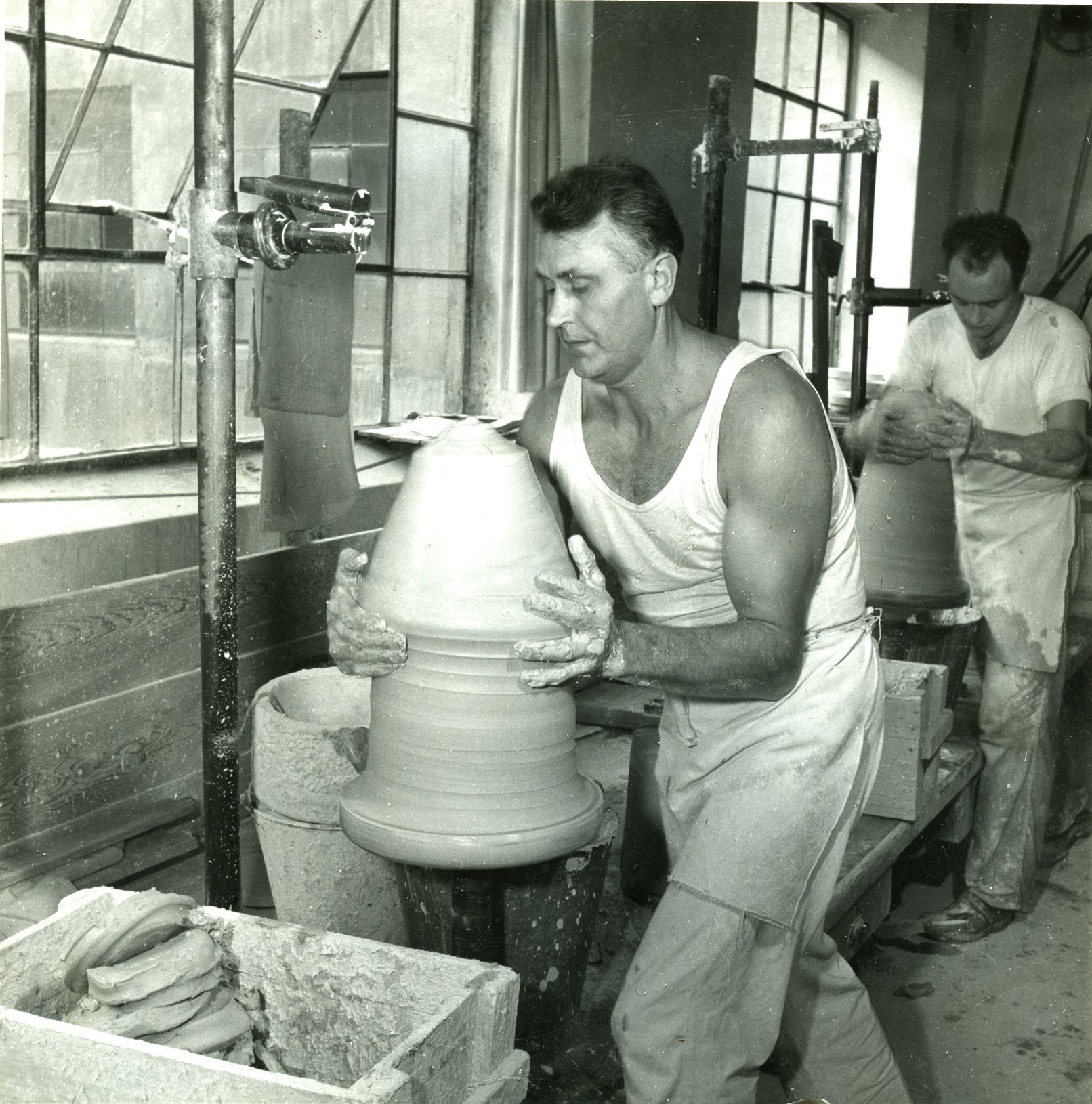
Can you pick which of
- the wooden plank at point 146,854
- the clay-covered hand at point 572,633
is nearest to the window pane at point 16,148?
the wooden plank at point 146,854

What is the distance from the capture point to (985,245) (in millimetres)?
3916

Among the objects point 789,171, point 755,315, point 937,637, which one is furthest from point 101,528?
point 789,171

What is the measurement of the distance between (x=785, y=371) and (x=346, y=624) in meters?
0.83

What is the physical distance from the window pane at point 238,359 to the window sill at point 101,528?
0.15m

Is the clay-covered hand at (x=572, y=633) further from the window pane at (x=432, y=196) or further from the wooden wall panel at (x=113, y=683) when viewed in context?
the window pane at (x=432, y=196)

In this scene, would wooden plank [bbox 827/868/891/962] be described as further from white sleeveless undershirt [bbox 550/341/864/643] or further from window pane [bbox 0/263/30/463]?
window pane [bbox 0/263/30/463]

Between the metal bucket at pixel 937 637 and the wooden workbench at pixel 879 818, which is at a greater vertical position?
the metal bucket at pixel 937 637

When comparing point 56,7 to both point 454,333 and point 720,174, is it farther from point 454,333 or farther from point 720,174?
point 720,174

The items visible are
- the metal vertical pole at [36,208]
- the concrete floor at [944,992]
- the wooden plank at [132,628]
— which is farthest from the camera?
the metal vertical pole at [36,208]

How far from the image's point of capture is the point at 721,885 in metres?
2.05

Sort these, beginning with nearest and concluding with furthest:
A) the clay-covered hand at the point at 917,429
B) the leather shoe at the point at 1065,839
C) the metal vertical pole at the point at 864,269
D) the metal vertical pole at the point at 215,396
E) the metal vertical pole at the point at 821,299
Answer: the metal vertical pole at the point at 215,396, the clay-covered hand at the point at 917,429, the metal vertical pole at the point at 864,269, the leather shoe at the point at 1065,839, the metal vertical pole at the point at 821,299

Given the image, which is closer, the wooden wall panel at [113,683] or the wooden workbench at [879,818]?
the wooden wall panel at [113,683]

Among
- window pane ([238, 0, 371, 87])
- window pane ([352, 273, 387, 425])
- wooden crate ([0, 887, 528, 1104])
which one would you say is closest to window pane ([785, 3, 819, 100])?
window pane ([238, 0, 371, 87])

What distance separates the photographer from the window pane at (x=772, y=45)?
499 cm
